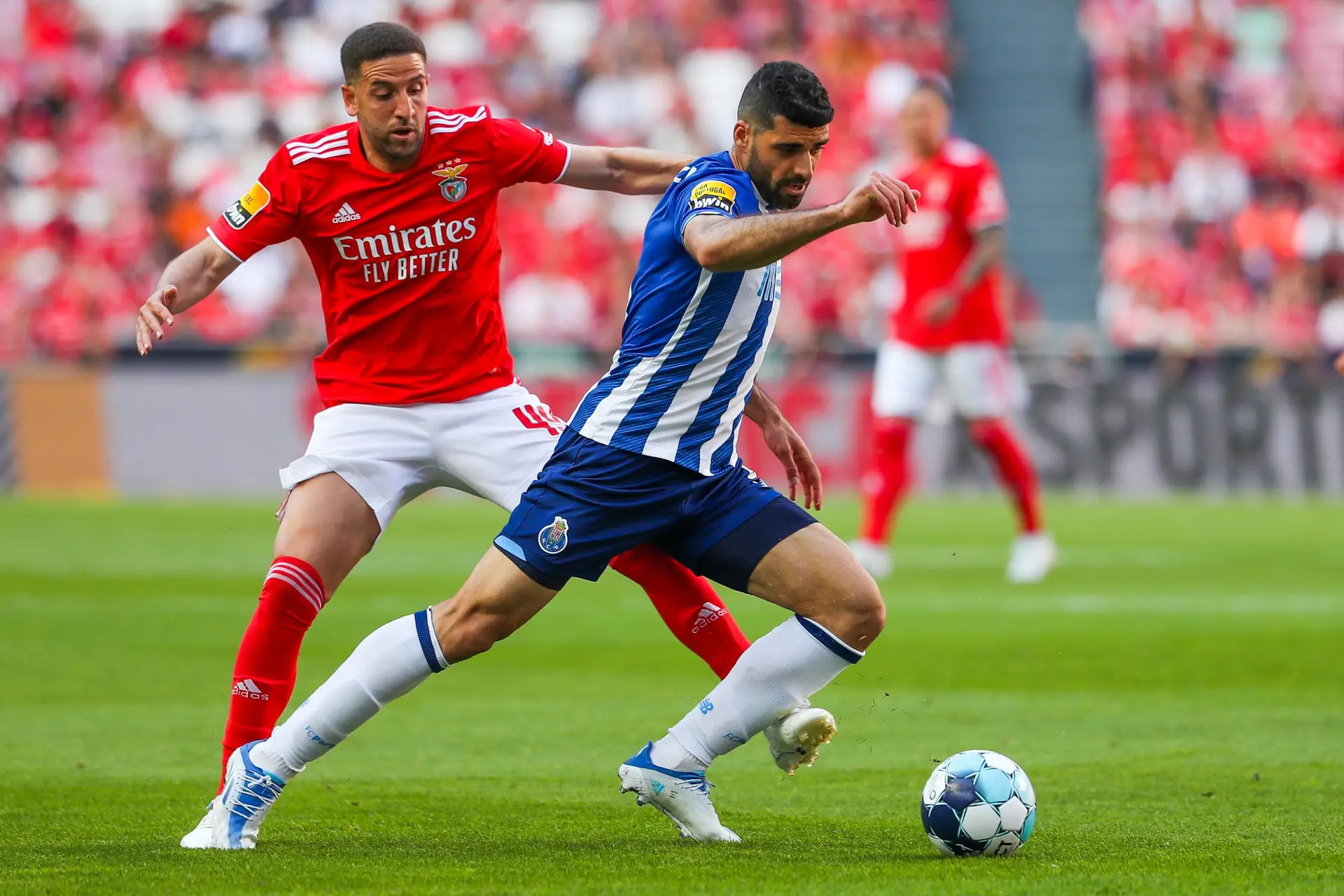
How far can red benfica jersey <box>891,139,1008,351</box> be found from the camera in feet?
39.3

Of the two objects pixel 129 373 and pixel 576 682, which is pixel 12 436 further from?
pixel 576 682

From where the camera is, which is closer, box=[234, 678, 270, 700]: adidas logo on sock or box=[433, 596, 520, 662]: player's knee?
box=[433, 596, 520, 662]: player's knee

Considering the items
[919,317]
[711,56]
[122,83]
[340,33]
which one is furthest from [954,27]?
[919,317]

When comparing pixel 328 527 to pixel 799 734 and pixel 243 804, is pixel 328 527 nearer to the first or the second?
pixel 243 804

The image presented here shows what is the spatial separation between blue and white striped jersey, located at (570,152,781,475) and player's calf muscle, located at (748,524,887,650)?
31 centimetres

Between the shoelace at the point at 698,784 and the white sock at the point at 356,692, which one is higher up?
the white sock at the point at 356,692

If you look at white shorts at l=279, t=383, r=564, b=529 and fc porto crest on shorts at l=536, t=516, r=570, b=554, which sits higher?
white shorts at l=279, t=383, r=564, b=529

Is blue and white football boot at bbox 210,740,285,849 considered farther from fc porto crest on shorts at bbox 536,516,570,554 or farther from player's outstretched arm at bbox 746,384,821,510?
player's outstretched arm at bbox 746,384,821,510

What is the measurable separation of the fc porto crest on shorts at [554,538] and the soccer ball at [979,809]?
119 cm

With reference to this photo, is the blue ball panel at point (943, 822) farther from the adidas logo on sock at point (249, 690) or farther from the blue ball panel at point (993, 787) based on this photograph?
the adidas logo on sock at point (249, 690)

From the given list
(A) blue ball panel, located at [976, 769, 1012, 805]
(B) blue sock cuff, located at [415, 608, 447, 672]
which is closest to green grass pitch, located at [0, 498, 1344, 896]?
(A) blue ball panel, located at [976, 769, 1012, 805]

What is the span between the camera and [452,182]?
596 centimetres

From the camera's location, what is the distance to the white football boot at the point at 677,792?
207 inches

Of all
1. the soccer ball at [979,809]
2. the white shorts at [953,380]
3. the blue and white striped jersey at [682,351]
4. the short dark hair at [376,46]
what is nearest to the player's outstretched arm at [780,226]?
the blue and white striped jersey at [682,351]
